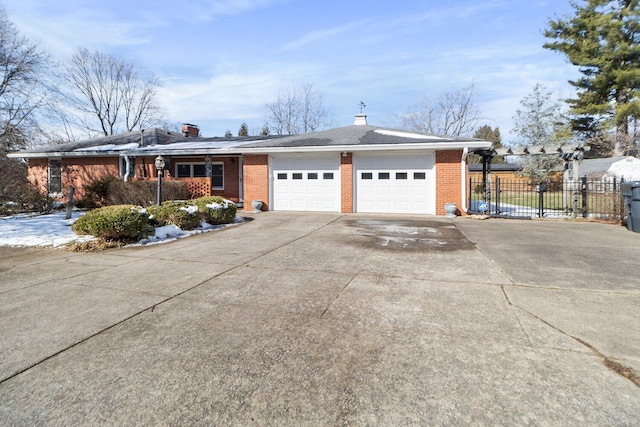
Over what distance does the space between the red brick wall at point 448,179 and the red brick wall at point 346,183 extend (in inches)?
134

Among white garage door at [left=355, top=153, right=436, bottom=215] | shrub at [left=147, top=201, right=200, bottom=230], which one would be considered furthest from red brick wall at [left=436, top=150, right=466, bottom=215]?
shrub at [left=147, top=201, right=200, bottom=230]

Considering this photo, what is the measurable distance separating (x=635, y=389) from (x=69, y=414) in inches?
147

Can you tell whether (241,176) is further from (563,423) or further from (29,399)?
(563,423)

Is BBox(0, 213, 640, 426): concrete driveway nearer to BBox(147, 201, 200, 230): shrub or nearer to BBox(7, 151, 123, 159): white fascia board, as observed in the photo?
BBox(147, 201, 200, 230): shrub

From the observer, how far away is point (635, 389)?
2229 mm

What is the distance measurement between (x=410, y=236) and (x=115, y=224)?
23.5ft

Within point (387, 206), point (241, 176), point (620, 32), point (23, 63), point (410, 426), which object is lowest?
point (410, 426)

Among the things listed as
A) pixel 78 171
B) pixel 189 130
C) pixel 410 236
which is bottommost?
pixel 410 236

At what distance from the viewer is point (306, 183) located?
14234 millimetres

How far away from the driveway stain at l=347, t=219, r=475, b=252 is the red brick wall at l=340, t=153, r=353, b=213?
7.95 ft

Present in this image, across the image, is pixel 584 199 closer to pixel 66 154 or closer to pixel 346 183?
pixel 346 183

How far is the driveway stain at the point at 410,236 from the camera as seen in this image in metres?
7.08

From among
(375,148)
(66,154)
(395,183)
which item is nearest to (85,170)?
(66,154)

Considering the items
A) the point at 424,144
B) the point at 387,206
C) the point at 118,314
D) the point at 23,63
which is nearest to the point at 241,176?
the point at 387,206
